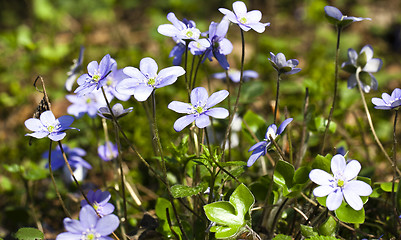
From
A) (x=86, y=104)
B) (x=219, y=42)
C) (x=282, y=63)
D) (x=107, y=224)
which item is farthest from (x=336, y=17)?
(x=86, y=104)

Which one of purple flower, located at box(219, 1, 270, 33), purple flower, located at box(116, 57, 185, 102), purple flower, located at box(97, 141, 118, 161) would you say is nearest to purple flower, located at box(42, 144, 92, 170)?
purple flower, located at box(97, 141, 118, 161)

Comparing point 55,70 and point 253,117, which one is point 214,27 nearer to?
point 253,117

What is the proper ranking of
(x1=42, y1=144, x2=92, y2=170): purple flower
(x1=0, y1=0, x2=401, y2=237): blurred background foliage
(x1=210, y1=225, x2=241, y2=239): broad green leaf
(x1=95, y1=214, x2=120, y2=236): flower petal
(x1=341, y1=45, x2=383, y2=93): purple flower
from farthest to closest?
(x1=0, y1=0, x2=401, y2=237): blurred background foliage, (x1=42, y1=144, x2=92, y2=170): purple flower, (x1=341, y1=45, x2=383, y2=93): purple flower, (x1=210, y1=225, x2=241, y2=239): broad green leaf, (x1=95, y1=214, x2=120, y2=236): flower petal

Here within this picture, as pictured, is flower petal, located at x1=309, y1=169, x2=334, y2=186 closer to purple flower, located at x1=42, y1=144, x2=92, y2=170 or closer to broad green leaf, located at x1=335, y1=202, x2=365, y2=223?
broad green leaf, located at x1=335, y1=202, x2=365, y2=223

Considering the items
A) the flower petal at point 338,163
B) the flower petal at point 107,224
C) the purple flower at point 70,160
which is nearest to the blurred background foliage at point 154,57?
the purple flower at point 70,160

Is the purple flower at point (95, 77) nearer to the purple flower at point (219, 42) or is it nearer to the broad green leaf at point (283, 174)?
the purple flower at point (219, 42)

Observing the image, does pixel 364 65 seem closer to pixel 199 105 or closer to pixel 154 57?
pixel 199 105
